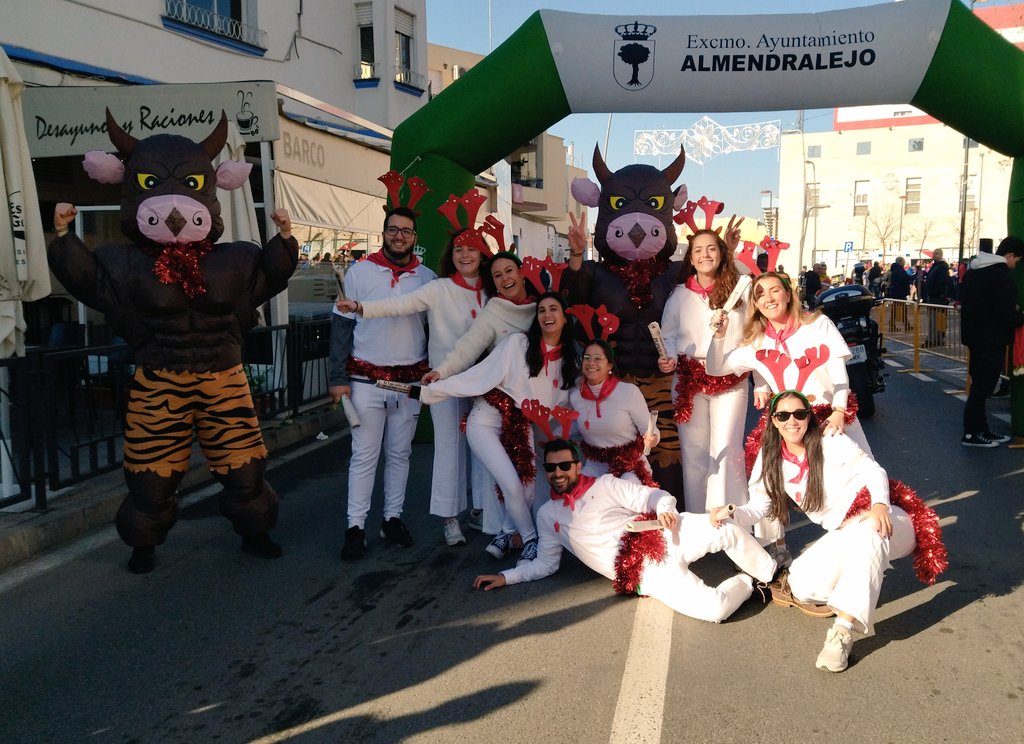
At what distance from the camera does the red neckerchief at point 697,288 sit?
195 inches

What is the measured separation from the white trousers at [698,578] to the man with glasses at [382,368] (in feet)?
5.68

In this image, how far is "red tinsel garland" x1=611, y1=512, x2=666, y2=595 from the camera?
4121 mm

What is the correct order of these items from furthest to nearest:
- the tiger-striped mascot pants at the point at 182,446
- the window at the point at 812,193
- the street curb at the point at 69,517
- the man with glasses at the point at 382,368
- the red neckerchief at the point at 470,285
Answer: the window at the point at 812,193
the red neckerchief at the point at 470,285
the man with glasses at the point at 382,368
the street curb at the point at 69,517
the tiger-striped mascot pants at the point at 182,446

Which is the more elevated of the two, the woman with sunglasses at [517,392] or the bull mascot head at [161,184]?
the bull mascot head at [161,184]

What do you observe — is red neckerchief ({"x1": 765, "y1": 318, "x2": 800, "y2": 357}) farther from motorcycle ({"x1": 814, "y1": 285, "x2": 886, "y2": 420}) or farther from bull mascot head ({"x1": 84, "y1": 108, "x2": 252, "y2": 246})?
motorcycle ({"x1": 814, "y1": 285, "x2": 886, "y2": 420})

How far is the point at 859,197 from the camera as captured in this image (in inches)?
2115

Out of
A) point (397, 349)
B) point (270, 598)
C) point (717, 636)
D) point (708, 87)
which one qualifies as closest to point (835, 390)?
point (717, 636)

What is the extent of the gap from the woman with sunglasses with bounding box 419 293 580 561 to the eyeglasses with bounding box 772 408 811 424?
1.24m

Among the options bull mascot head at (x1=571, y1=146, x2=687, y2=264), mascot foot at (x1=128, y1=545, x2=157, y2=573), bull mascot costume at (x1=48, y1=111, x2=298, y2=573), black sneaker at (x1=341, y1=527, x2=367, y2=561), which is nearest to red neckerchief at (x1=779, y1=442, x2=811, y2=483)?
bull mascot head at (x1=571, y1=146, x2=687, y2=264)

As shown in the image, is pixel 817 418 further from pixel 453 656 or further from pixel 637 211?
pixel 453 656

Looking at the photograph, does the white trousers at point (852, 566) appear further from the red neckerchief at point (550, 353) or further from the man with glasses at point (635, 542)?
the red neckerchief at point (550, 353)

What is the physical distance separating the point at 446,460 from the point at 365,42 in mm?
16782

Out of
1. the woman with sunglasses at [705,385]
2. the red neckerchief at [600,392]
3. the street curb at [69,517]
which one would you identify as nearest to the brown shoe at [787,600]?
the woman with sunglasses at [705,385]

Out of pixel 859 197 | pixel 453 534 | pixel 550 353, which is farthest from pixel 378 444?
pixel 859 197
